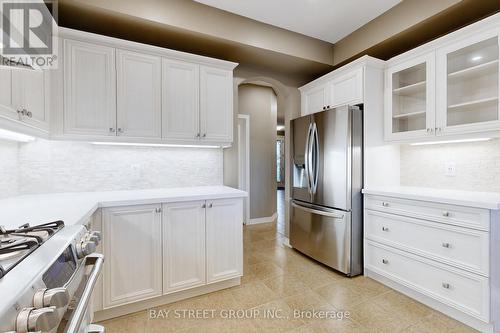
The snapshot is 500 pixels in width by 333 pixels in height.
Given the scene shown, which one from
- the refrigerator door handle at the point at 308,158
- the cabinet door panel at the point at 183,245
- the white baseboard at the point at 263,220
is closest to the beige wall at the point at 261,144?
the white baseboard at the point at 263,220

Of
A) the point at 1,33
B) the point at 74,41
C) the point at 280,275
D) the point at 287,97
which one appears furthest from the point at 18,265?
the point at 287,97

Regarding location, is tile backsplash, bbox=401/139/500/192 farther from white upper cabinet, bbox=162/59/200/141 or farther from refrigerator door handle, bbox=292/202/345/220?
white upper cabinet, bbox=162/59/200/141

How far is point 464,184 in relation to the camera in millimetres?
2227

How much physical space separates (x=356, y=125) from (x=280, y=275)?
68.4 inches

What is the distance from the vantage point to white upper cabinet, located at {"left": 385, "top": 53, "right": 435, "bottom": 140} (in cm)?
220

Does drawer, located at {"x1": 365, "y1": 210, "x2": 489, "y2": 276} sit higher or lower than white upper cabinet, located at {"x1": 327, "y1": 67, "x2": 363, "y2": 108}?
lower

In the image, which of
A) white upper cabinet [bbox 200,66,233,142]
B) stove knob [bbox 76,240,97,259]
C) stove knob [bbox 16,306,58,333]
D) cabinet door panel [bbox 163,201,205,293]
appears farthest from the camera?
white upper cabinet [bbox 200,66,233,142]

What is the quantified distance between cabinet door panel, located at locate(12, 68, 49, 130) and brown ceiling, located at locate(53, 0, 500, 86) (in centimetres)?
70

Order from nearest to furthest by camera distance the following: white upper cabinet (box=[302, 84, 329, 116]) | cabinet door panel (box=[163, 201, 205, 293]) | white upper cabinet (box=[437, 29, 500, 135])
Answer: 1. white upper cabinet (box=[437, 29, 500, 135])
2. cabinet door panel (box=[163, 201, 205, 293])
3. white upper cabinet (box=[302, 84, 329, 116])

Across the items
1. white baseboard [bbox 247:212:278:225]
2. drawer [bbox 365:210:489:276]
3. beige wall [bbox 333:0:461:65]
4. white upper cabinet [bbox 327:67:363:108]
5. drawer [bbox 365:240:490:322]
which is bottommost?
white baseboard [bbox 247:212:278:225]

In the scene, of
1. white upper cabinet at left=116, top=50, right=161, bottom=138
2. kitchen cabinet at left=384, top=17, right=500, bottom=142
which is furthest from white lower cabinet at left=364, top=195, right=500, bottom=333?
white upper cabinet at left=116, top=50, right=161, bottom=138

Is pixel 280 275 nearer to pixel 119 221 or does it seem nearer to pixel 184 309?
pixel 184 309

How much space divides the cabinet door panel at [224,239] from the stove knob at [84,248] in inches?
45.3

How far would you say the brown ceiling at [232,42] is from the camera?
204cm
